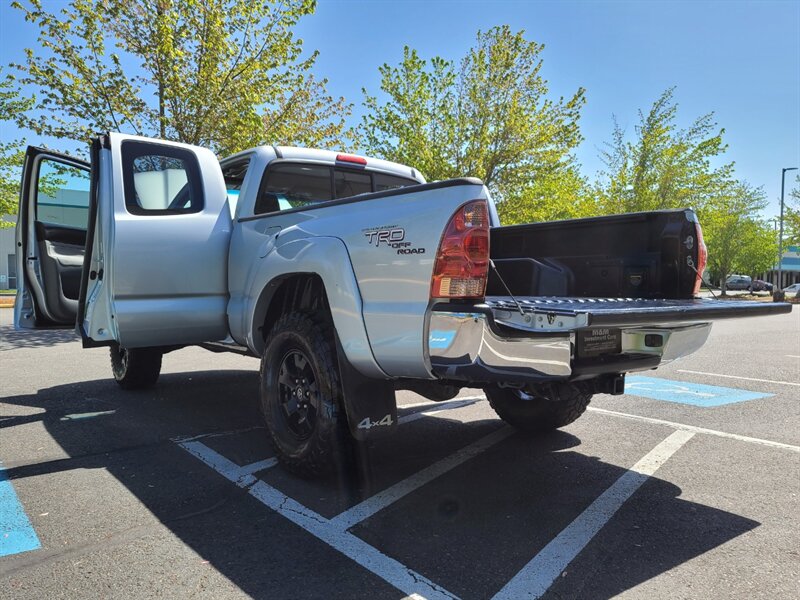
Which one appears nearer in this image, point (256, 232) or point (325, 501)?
point (325, 501)

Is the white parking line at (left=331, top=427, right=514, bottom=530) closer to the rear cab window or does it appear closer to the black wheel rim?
the black wheel rim

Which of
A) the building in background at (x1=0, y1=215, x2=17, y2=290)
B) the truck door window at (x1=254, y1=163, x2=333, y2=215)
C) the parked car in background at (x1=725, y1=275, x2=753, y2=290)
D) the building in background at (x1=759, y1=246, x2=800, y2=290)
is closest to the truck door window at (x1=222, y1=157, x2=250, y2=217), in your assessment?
the truck door window at (x1=254, y1=163, x2=333, y2=215)

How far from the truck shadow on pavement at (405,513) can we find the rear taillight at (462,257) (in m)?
1.22

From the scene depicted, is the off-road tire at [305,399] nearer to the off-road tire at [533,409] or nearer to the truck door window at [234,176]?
the off-road tire at [533,409]

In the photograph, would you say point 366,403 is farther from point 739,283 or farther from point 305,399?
point 739,283

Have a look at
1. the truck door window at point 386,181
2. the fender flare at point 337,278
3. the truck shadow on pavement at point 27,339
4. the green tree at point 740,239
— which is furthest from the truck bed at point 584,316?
the green tree at point 740,239

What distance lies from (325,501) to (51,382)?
4986mm

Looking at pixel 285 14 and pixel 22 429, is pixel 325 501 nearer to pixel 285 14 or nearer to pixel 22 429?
pixel 22 429

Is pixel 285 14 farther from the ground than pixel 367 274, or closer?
farther from the ground

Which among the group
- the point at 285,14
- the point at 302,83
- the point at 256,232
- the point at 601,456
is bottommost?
the point at 601,456

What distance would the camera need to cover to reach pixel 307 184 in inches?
190

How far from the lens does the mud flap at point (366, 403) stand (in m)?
3.17

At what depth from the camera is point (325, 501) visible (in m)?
3.29

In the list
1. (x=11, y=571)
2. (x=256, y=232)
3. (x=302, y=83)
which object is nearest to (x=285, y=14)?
(x=302, y=83)
